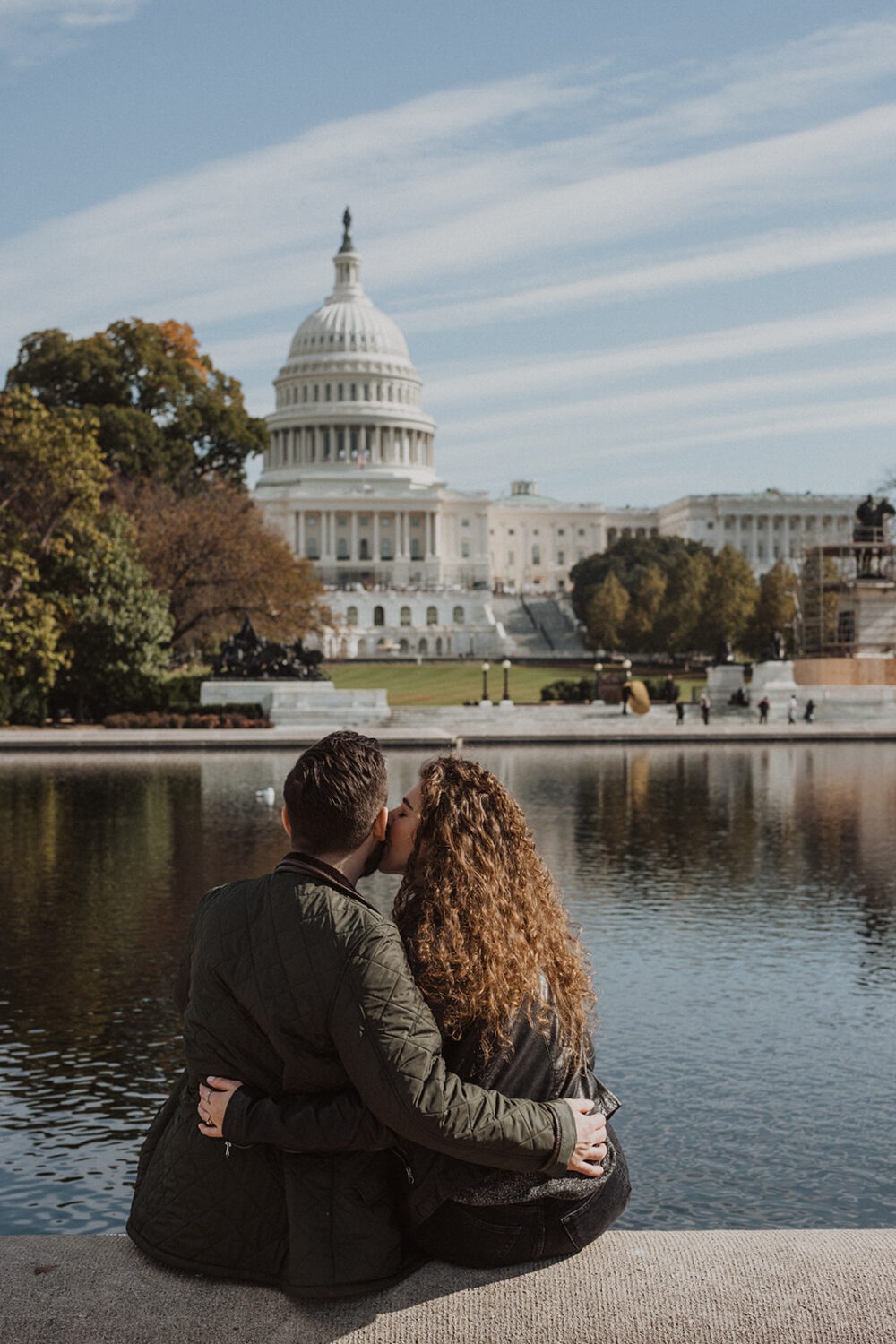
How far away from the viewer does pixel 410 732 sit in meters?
41.8

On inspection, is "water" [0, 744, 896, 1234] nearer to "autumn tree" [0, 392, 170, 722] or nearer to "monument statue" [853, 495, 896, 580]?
"autumn tree" [0, 392, 170, 722]

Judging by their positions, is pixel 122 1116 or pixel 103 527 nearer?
pixel 122 1116

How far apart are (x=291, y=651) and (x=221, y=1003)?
46025 mm

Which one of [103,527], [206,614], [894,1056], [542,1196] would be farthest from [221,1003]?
[206,614]

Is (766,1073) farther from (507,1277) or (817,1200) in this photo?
(507,1277)

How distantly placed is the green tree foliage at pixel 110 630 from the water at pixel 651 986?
20631 mm

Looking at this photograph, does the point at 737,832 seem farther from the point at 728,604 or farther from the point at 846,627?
the point at 728,604

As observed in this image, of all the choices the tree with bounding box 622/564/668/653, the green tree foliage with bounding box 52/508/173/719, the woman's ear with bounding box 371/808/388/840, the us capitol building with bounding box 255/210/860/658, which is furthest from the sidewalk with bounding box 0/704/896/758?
the us capitol building with bounding box 255/210/860/658

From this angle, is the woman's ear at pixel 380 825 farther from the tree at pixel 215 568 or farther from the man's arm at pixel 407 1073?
the tree at pixel 215 568

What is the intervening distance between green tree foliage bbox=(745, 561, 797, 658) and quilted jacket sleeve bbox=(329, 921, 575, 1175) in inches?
2658

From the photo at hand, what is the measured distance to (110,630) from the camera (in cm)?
4600

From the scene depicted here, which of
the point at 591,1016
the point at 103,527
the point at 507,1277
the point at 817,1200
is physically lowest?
the point at 817,1200

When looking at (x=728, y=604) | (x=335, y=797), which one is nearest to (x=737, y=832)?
(x=335, y=797)

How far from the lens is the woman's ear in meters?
4.54
